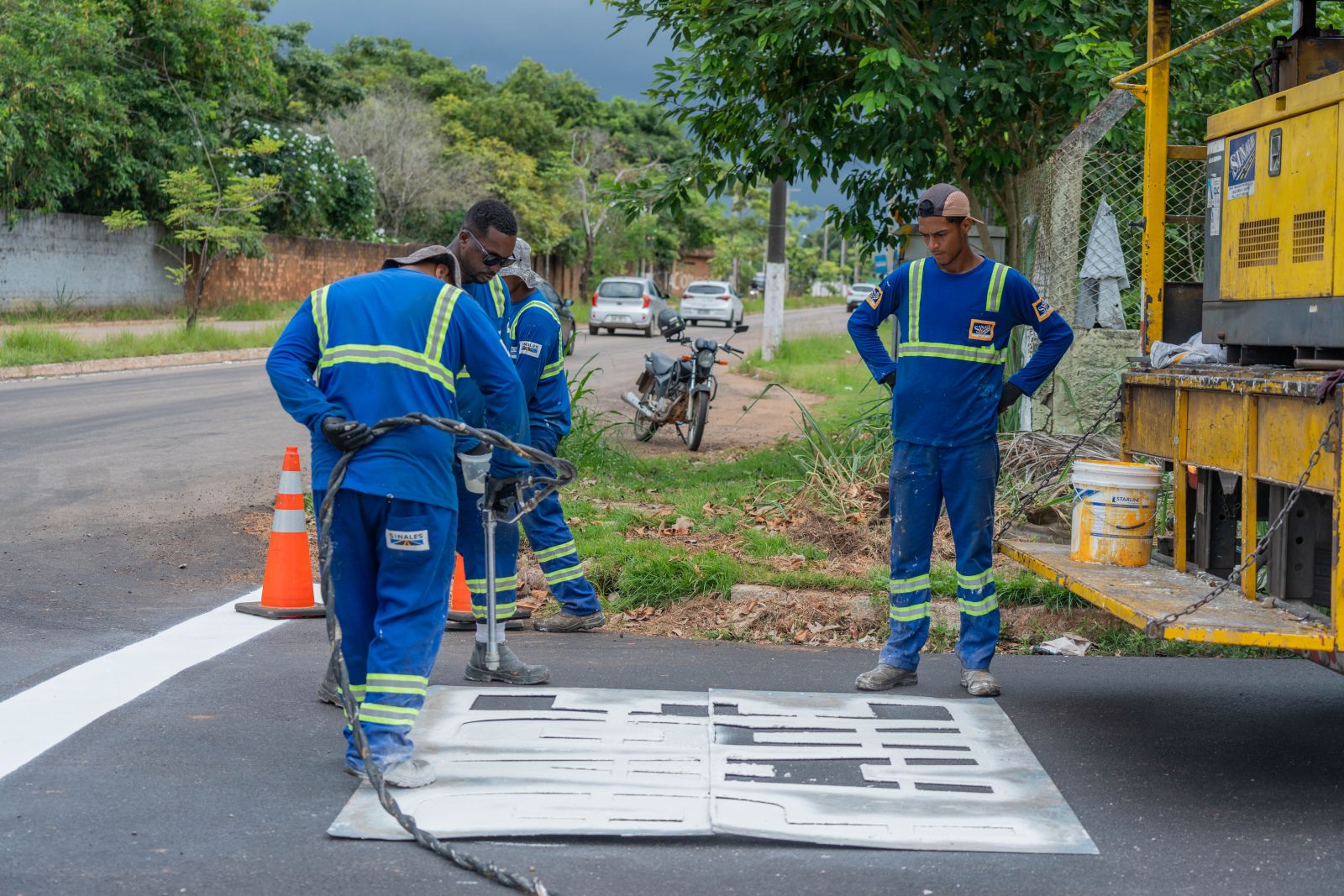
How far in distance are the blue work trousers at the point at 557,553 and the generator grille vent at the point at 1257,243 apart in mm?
3267

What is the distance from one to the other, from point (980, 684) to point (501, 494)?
2146mm

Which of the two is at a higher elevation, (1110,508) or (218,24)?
(218,24)

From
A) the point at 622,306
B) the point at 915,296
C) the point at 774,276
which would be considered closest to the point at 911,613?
the point at 915,296

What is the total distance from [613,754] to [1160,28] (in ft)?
12.8

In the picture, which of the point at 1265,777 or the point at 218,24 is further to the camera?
the point at 218,24

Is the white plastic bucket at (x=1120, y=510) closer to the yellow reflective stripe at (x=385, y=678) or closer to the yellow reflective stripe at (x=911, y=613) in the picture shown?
the yellow reflective stripe at (x=911, y=613)

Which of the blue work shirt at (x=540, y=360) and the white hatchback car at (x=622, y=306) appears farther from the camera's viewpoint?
the white hatchback car at (x=622, y=306)

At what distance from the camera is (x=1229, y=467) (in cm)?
495

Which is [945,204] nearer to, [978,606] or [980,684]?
[978,606]

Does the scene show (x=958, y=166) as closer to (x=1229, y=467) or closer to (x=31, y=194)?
(x=1229, y=467)

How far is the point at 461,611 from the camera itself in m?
7.20

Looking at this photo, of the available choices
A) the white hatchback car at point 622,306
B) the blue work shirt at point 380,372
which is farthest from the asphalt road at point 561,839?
the white hatchback car at point 622,306

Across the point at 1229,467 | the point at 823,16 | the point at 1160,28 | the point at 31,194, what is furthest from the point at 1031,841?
the point at 31,194

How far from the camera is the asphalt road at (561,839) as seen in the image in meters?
3.88
